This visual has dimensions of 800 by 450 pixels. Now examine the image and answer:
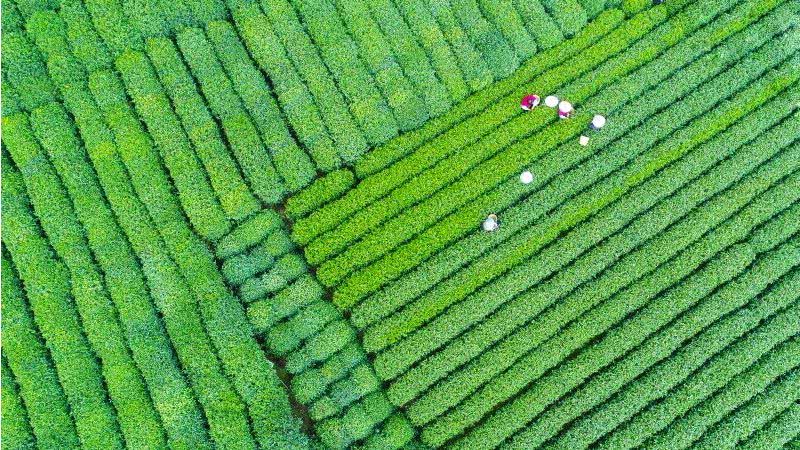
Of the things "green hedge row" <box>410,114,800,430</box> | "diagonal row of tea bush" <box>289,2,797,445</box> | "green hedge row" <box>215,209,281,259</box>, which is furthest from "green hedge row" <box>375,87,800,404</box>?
"green hedge row" <box>215,209,281,259</box>

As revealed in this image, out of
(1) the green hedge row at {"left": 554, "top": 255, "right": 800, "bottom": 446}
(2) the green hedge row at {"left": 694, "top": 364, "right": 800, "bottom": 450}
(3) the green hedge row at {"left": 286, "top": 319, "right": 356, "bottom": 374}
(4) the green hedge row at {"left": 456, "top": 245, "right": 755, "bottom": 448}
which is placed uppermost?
(3) the green hedge row at {"left": 286, "top": 319, "right": 356, "bottom": 374}

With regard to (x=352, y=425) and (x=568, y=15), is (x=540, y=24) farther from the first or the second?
(x=352, y=425)

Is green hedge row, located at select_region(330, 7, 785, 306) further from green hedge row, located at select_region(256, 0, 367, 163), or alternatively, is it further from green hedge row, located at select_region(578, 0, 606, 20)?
Result: green hedge row, located at select_region(578, 0, 606, 20)

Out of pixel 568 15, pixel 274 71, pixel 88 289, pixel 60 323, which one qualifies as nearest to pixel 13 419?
pixel 60 323

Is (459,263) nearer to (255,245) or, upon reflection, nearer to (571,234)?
(571,234)

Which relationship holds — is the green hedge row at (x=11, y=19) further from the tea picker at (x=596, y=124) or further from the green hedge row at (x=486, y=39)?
the tea picker at (x=596, y=124)

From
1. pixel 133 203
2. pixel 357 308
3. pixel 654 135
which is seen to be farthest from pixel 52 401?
pixel 654 135

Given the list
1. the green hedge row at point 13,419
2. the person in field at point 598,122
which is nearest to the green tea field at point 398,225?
the green hedge row at point 13,419
